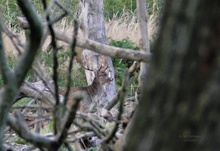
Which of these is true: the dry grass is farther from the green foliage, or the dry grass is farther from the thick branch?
the thick branch

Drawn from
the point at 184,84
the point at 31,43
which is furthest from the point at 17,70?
the point at 184,84

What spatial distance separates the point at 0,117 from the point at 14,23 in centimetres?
1081

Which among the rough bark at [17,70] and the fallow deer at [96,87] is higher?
the rough bark at [17,70]

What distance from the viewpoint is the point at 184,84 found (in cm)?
78

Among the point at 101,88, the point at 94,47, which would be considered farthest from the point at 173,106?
the point at 101,88

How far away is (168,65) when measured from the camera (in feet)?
2.61

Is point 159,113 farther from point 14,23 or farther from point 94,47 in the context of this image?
point 14,23

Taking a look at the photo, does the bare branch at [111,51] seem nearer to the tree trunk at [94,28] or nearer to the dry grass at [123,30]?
the tree trunk at [94,28]

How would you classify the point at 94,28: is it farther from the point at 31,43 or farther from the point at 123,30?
the point at 31,43

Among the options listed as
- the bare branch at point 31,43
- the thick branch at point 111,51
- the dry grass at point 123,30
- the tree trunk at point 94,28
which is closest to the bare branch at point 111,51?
the thick branch at point 111,51

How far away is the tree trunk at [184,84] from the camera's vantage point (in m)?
0.76

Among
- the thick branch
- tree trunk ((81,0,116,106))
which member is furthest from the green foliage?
the thick branch

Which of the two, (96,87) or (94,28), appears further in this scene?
(94,28)

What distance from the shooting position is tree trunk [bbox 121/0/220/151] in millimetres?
764
